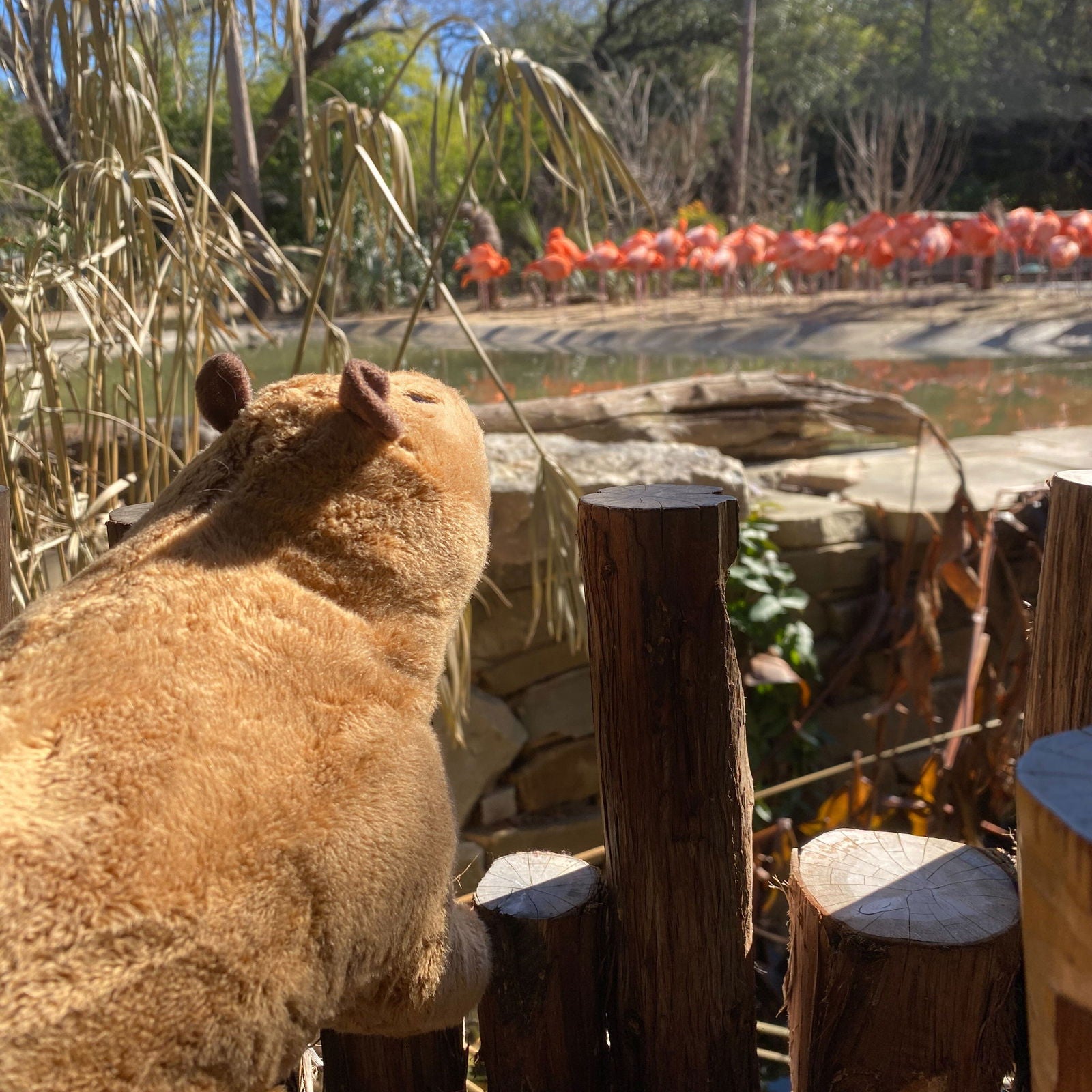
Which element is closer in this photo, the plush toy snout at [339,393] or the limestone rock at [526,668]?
the plush toy snout at [339,393]

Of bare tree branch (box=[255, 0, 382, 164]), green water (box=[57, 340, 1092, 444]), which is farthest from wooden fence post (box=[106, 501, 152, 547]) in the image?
bare tree branch (box=[255, 0, 382, 164])

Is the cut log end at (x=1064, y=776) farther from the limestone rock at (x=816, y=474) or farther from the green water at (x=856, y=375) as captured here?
the green water at (x=856, y=375)

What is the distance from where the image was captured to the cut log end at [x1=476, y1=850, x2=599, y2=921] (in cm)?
118

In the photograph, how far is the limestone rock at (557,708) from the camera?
3102mm

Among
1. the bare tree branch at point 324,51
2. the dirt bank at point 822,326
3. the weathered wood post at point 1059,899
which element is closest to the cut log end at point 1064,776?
the weathered wood post at point 1059,899

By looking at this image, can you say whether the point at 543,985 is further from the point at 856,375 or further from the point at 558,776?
the point at 856,375

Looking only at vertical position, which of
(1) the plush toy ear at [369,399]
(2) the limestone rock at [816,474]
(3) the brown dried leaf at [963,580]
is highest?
(1) the plush toy ear at [369,399]

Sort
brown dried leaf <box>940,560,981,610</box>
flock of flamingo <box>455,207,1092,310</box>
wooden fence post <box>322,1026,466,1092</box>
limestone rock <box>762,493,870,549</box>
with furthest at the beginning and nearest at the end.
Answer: flock of flamingo <box>455,207,1092,310</box>, limestone rock <box>762,493,870,549</box>, brown dried leaf <box>940,560,981,610</box>, wooden fence post <box>322,1026,466,1092</box>

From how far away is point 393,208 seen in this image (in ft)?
4.99

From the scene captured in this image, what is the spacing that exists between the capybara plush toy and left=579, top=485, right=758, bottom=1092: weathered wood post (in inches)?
8.5

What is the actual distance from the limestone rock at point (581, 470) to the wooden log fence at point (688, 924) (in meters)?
1.62

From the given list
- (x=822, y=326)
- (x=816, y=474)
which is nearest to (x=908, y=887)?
(x=816, y=474)

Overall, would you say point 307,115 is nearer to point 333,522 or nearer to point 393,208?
point 393,208

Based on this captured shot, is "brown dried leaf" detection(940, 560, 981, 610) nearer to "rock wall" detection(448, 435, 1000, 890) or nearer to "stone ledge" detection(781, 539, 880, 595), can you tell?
"rock wall" detection(448, 435, 1000, 890)
